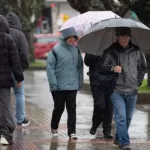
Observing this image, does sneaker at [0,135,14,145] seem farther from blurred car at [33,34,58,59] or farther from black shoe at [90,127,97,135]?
blurred car at [33,34,58,59]

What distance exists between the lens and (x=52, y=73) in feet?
27.1

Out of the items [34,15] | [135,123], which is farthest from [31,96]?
[34,15]

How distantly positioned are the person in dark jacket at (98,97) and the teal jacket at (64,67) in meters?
0.21

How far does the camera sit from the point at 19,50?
29.6ft

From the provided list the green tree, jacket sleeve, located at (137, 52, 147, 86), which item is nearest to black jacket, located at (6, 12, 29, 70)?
jacket sleeve, located at (137, 52, 147, 86)

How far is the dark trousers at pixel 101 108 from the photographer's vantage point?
8328 mm

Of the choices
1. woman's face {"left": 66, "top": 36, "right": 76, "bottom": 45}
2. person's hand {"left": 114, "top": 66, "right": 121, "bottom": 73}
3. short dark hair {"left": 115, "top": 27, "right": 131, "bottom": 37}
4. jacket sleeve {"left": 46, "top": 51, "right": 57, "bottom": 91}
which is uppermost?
short dark hair {"left": 115, "top": 27, "right": 131, "bottom": 37}

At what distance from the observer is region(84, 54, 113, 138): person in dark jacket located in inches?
324

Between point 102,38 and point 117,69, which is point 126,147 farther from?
point 102,38

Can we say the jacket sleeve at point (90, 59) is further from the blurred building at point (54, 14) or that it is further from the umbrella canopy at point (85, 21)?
the blurred building at point (54, 14)

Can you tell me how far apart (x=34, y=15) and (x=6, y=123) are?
1968cm

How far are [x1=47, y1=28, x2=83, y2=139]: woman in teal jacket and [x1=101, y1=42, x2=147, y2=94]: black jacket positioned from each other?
30.1 inches

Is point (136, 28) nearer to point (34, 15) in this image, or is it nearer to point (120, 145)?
point (120, 145)

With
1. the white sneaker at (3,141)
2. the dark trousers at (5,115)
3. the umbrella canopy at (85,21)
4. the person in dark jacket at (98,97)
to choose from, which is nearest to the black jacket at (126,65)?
the person in dark jacket at (98,97)
